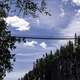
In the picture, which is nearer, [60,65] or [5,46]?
→ [5,46]

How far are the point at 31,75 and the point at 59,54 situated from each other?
35619 mm

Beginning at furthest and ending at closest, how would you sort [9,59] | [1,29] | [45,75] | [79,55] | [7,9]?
[45,75] < [79,55] < [9,59] < [1,29] < [7,9]

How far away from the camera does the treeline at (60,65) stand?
124250 millimetres

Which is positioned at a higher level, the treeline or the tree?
the tree

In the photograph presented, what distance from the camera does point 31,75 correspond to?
561 ft

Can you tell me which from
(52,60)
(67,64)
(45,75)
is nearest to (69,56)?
(67,64)

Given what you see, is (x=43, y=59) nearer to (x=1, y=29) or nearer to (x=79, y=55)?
(x=79, y=55)

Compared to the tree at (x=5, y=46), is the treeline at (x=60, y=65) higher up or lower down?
lower down

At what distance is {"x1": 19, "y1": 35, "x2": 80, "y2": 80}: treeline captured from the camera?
12425cm

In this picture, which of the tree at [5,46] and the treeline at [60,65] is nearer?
the tree at [5,46]

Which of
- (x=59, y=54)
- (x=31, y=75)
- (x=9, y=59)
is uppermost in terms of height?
(x=9, y=59)

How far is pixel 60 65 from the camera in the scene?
141 metres

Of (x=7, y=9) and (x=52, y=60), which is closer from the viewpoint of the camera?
(x=7, y=9)

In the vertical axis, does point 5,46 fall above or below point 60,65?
above
